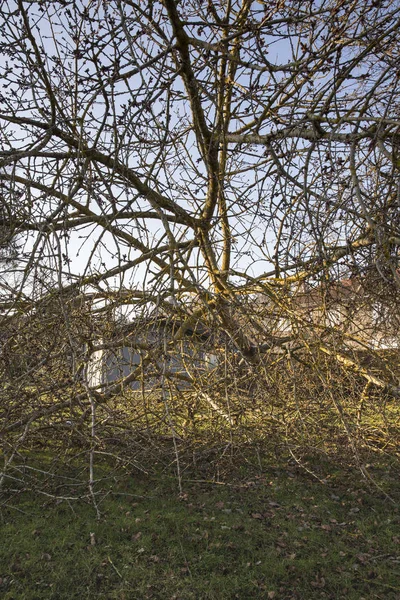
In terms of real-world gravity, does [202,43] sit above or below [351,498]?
above

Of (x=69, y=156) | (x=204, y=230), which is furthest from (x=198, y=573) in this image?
(x=204, y=230)

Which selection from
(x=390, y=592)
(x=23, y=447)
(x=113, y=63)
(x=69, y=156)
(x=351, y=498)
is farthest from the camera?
(x=23, y=447)

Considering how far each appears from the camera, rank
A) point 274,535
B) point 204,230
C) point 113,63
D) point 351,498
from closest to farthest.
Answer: point 113,63, point 274,535, point 351,498, point 204,230

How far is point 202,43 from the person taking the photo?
165 inches

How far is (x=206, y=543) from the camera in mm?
3486

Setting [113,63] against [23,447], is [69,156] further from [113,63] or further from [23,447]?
[23,447]

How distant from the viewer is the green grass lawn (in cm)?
299

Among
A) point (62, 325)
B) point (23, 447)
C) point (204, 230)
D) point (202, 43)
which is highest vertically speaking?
point (202, 43)

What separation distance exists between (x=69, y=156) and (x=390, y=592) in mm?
3773

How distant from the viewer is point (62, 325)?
472 centimetres

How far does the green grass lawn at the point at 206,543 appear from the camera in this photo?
9.81 feet

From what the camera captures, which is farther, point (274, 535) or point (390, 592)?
point (274, 535)

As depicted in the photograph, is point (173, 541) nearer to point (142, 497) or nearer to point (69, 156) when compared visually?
point (142, 497)

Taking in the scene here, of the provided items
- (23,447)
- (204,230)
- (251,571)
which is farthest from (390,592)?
(204,230)
